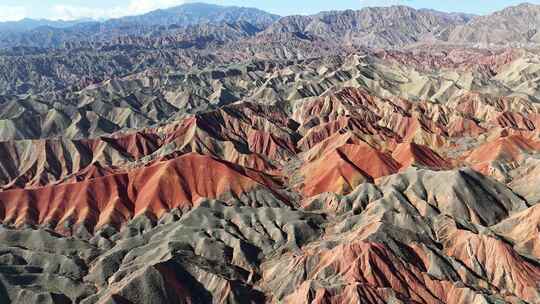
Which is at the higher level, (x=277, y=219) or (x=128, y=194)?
(x=277, y=219)

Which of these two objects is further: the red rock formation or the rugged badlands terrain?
the red rock formation

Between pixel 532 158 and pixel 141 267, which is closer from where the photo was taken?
pixel 141 267

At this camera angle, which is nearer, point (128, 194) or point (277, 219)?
point (277, 219)

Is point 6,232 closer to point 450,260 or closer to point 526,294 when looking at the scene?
point 450,260

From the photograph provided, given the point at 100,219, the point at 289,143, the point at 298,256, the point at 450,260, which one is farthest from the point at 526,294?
the point at 289,143

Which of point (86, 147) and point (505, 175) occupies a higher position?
point (505, 175)

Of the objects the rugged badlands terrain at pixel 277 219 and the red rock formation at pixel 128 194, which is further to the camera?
the red rock formation at pixel 128 194

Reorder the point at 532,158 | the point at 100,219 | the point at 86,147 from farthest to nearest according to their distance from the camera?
1. the point at 86,147
2. the point at 532,158
3. the point at 100,219

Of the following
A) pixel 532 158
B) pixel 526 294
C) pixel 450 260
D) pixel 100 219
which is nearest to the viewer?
pixel 526 294

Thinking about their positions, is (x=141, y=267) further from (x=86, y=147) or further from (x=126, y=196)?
(x=86, y=147)
